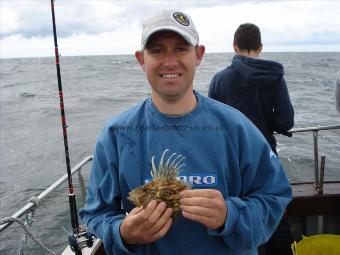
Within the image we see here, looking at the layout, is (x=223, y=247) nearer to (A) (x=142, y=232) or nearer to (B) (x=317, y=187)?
(A) (x=142, y=232)

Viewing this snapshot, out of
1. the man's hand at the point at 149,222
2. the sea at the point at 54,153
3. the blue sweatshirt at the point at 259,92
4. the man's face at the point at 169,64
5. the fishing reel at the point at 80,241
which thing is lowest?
the sea at the point at 54,153

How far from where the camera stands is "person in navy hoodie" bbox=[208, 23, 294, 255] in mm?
3713

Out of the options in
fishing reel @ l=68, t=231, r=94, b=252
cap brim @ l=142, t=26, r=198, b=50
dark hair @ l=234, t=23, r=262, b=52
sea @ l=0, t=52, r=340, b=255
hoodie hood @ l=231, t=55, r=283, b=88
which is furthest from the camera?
sea @ l=0, t=52, r=340, b=255

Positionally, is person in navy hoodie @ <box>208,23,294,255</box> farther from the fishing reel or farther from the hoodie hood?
the fishing reel

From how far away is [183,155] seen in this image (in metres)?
1.98

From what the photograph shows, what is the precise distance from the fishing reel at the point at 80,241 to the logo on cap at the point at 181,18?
2.23 metres

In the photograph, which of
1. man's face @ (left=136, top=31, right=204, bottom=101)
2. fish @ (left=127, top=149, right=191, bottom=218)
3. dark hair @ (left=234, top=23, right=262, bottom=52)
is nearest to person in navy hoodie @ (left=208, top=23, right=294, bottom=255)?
dark hair @ (left=234, top=23, right=262, bottom=52)

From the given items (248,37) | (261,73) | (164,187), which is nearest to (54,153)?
(248,37)

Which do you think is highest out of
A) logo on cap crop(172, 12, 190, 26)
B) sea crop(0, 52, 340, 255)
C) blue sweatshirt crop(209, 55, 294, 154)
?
logo on cap crop(172, 12, 190, 26)

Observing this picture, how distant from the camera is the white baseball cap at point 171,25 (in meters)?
1.97

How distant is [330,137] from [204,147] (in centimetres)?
1637

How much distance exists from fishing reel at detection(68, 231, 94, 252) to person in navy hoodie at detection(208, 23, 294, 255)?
1857 mm

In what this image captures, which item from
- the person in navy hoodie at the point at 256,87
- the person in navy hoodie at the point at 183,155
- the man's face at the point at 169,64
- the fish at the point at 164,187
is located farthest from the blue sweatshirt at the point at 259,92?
→ the fish at the point at 164,187

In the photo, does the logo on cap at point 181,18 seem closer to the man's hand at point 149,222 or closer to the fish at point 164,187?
the fish at point 164,187
